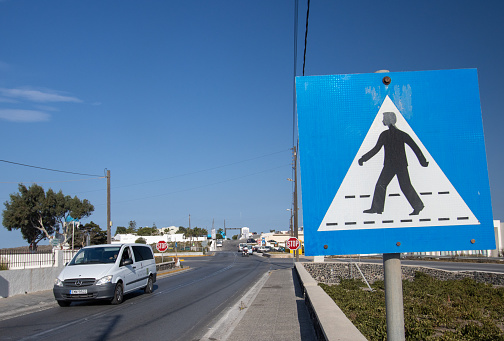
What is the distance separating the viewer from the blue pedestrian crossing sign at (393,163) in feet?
8.22

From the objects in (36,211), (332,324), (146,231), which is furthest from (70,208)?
(146,231)

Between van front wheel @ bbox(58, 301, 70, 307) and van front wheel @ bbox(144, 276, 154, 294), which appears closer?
van front wheel @ bbox(58, 301, 70, 307)

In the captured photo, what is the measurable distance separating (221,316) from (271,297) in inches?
166

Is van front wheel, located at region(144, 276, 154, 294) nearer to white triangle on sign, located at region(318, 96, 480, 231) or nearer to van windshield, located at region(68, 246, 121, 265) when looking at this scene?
van windshield, located at region(68, 246, 121, 265)

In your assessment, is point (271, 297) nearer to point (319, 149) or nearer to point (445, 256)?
point (319, 149)

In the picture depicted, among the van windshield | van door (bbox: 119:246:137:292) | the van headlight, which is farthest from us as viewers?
van door (bbox: 119:246:137:292)

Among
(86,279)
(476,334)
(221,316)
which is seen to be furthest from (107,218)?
(476,334)

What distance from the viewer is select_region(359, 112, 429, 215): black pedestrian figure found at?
2.49 metres

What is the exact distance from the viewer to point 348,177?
101 inches

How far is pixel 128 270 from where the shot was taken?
15953 millimetres

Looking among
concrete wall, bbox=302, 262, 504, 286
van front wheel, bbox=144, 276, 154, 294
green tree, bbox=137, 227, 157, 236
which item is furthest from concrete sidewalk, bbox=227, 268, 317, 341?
green tree, bbox=137, 227, 157, 236

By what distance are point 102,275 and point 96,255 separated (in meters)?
1.62

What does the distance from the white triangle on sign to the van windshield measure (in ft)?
46.8

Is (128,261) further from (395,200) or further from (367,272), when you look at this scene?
(367,272)
